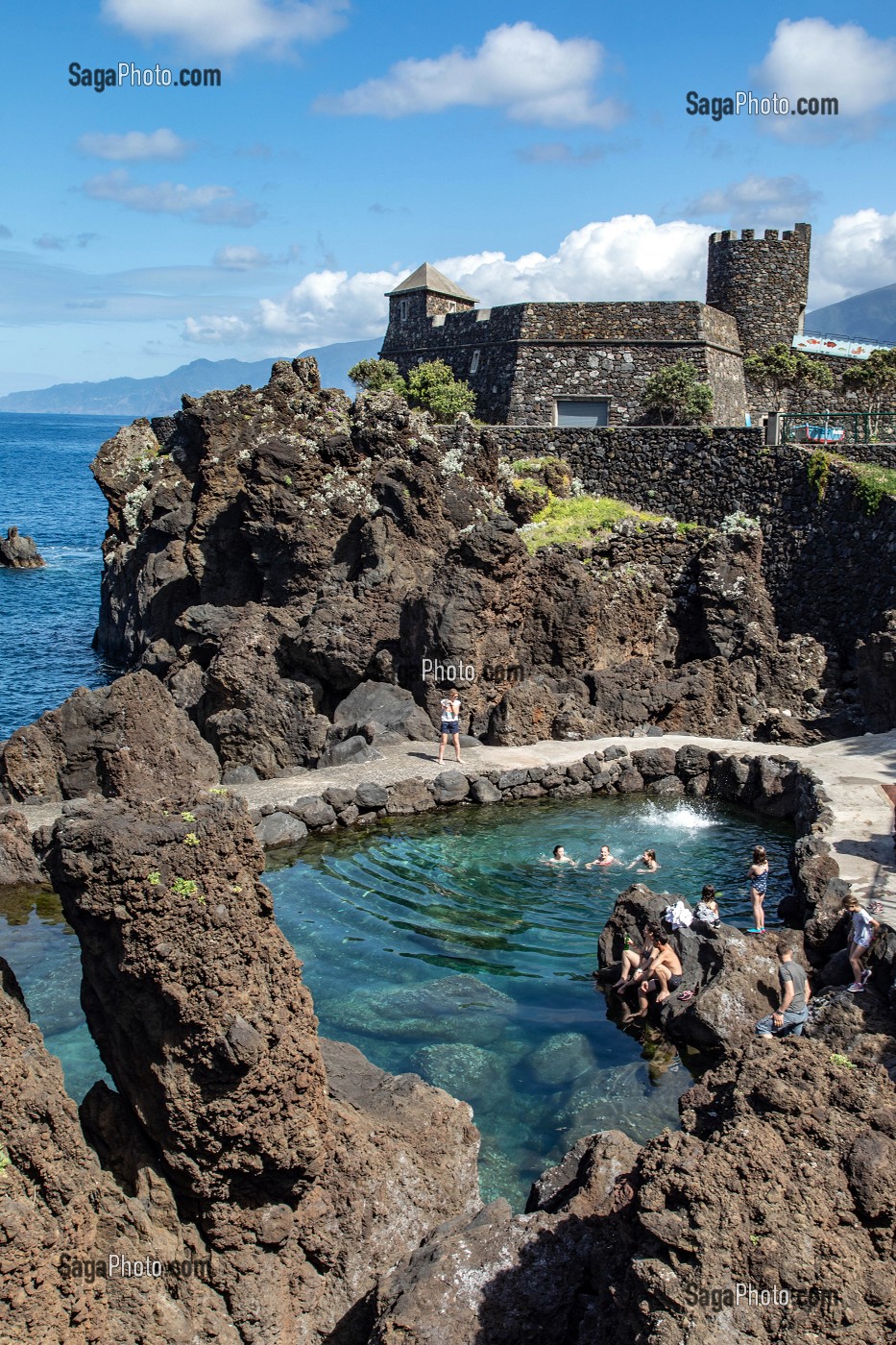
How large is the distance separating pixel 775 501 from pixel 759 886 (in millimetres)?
19920

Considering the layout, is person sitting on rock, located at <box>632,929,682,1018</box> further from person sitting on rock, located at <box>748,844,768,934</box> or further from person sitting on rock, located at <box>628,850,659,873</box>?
person sitting on rock, located at <box>628,850,659,873</box>

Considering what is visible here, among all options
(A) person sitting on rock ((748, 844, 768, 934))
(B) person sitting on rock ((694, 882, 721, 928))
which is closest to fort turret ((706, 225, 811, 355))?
(A) person sitting on rock ((748, 844, 768, 934))

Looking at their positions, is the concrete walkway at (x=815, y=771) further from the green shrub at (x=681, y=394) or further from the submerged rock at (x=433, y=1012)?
the green shrub at (x=681, y=394)

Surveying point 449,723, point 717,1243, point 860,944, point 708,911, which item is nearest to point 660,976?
point 708,911

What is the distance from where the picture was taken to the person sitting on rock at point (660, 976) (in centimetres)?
1486

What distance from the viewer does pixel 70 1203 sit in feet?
25.8

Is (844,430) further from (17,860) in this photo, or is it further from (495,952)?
(17,860)

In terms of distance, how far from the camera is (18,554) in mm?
76625

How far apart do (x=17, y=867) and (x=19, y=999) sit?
1213 centimetres

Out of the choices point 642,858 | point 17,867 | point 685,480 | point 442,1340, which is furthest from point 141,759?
point 685,480

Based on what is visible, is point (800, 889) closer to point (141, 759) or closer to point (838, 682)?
point (141, 759)

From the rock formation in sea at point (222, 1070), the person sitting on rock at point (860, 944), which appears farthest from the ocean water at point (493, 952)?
the rock formation in sea at point (222, 1070)

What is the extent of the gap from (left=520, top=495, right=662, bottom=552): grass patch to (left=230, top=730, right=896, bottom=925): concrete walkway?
9.29 m

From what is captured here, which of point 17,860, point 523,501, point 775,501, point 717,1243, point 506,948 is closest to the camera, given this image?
point 717,1243
